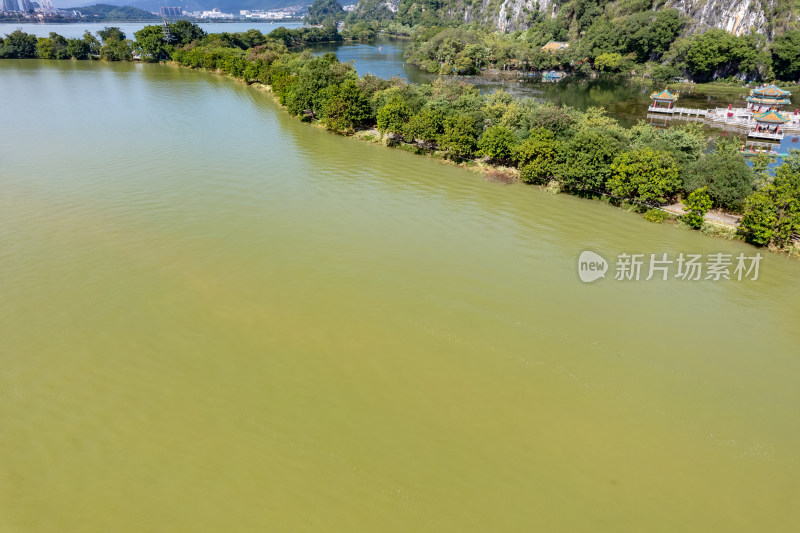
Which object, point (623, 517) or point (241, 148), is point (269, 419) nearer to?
point (623, 517)

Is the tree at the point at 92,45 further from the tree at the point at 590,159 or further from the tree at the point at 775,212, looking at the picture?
the tree at the point at 775,212

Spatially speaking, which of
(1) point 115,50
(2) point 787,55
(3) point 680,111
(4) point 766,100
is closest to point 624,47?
(2) point 787,55

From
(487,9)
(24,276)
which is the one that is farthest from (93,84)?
(487,9)

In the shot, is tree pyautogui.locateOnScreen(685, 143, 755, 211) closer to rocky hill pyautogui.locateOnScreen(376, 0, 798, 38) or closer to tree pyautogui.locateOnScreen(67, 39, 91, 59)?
rocky hill pyautogui.locateOnScreen(376, 0, 798, 38)

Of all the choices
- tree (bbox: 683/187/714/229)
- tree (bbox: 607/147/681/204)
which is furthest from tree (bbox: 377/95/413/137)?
tree (bbox: 683/187/714/229)

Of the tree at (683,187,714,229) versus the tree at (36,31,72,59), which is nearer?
the tree at (683,187,714,229)
